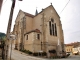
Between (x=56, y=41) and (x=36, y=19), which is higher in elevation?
(x=36, y=19)

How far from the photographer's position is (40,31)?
3206 centimetres

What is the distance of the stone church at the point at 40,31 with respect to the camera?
29.9m

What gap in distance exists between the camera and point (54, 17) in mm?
36125

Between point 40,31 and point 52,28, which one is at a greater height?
point 52,28

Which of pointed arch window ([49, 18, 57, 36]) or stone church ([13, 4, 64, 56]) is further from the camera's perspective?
pointed arch window ([49, 18, 57, 36])

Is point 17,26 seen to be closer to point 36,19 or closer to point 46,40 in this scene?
point 36,19

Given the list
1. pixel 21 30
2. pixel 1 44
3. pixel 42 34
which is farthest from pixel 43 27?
pixel 1 44

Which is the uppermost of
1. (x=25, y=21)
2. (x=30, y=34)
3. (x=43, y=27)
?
(x=25, y=21)

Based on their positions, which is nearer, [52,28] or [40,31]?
[40,31]

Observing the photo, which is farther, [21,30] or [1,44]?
[21,30]

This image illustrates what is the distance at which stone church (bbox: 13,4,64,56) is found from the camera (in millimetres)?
29906

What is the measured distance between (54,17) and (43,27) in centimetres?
640

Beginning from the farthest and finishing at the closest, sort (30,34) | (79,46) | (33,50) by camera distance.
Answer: (79,46), (30,34), (33,50)

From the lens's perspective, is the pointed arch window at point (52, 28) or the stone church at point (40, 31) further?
the pointed arch window at point (52, 28)
